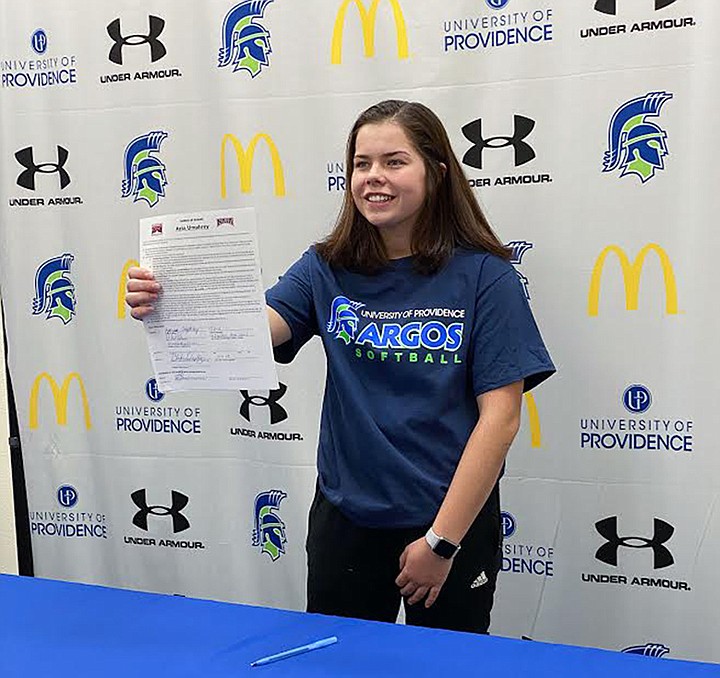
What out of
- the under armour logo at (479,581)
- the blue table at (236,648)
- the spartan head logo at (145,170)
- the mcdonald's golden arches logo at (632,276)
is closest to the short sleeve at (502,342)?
the under armour logo at (479,581)

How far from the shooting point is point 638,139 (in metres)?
2.21

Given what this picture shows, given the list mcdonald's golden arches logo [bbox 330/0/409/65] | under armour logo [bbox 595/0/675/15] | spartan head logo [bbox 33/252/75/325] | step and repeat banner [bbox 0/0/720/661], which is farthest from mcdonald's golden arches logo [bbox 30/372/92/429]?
under armour logo [bbox 595/0/675/15]

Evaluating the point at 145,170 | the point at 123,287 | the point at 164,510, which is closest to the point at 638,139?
the point at 145,170

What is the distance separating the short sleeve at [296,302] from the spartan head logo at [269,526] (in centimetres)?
85

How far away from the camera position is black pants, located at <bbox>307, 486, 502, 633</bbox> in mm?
1760

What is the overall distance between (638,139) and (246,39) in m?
1.06

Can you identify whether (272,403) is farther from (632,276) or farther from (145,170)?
(632,276)

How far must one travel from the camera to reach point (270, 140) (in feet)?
8.20

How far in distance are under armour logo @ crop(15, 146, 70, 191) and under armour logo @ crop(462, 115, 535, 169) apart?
118 centimetres

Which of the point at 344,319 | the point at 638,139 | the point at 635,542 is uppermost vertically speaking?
the point at 638,139

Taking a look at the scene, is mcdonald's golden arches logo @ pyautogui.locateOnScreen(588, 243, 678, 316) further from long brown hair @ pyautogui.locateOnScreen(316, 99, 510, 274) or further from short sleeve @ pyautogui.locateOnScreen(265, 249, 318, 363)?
short sleeve @ pyautogui.locateOnScreen(265, 249, 318, 363)

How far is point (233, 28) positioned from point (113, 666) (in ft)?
5.79

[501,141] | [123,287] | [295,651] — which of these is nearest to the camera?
[295,651]

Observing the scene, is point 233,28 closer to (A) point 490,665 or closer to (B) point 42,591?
(B) point 42,591
